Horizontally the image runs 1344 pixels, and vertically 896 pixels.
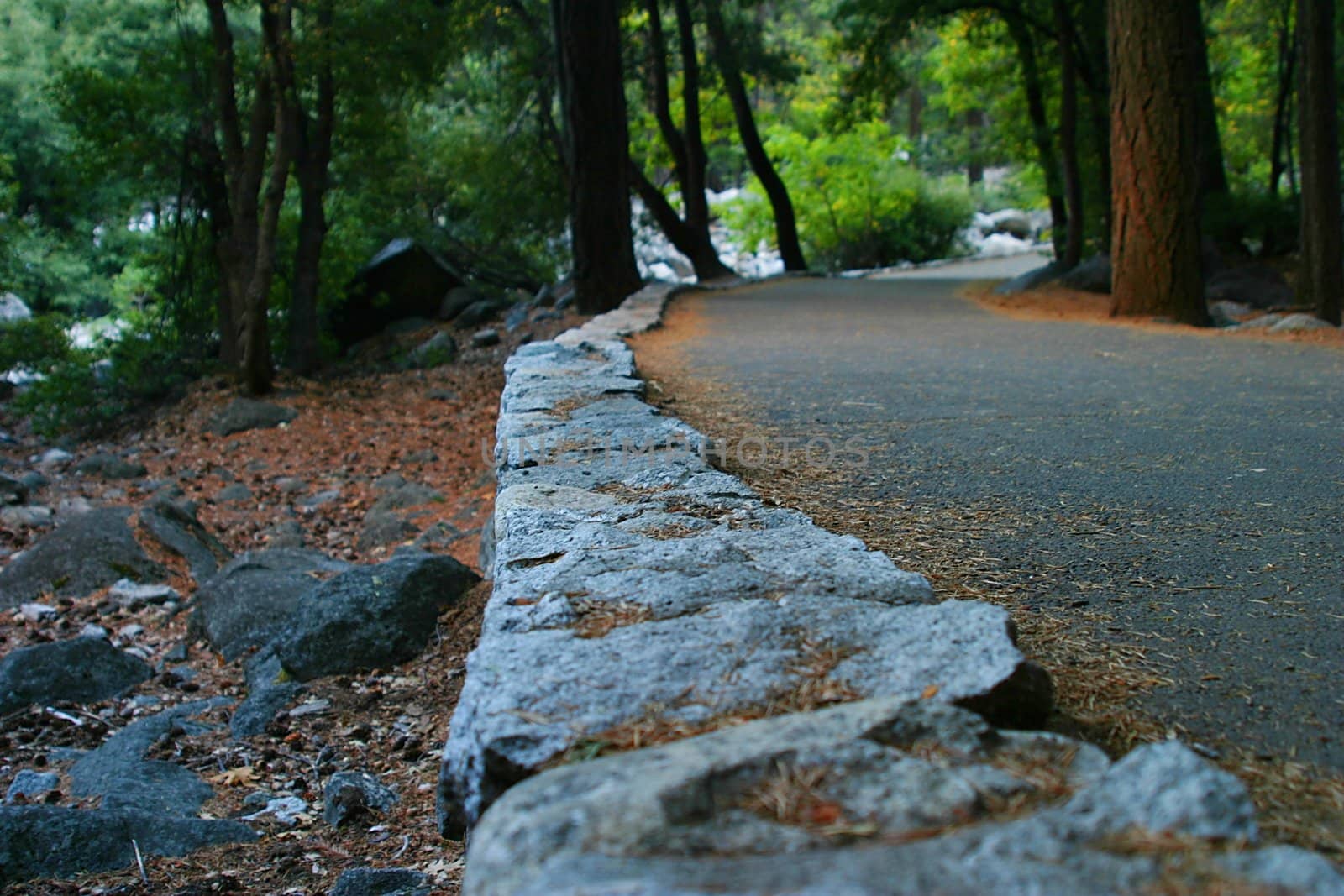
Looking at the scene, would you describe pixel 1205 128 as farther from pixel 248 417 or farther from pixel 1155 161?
pixel 248 417

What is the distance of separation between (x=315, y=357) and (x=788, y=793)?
49.0ft

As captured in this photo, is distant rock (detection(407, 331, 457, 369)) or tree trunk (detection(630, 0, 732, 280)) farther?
tree trunk (detection(630, 0, 732, 280))

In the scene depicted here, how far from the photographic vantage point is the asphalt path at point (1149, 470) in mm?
2092

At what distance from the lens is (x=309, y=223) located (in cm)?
1487

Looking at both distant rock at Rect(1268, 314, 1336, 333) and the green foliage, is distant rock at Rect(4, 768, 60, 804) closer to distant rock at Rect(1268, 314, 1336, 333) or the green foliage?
distant rock at Rect(1268, 314, 1336, 333)

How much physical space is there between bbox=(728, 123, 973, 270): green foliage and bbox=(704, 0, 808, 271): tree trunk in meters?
6.69

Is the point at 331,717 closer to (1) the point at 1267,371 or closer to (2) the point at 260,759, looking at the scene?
(2) the point at 260,759

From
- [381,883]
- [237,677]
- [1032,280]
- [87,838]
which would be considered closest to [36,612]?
[237,677]

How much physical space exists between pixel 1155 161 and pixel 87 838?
9037 millimetres

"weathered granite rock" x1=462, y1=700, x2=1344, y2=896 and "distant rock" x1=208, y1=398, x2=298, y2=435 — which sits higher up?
A: "weathered granite rock" x1=462, y1=700, x2=1344, y2=896

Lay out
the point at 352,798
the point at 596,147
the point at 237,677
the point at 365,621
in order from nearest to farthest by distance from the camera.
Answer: the point at 352,798
the point at 365,621
the point at 237,677
the point at 596,147

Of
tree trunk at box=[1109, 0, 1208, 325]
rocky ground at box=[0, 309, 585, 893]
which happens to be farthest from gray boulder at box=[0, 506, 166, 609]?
tree trunk at box=[1109, 0, 1208, 325]

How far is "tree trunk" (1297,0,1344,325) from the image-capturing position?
33.4 ft

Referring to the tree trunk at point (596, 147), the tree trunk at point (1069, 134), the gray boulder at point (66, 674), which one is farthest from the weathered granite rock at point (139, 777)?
the tree trunk at point (1069, 134)
